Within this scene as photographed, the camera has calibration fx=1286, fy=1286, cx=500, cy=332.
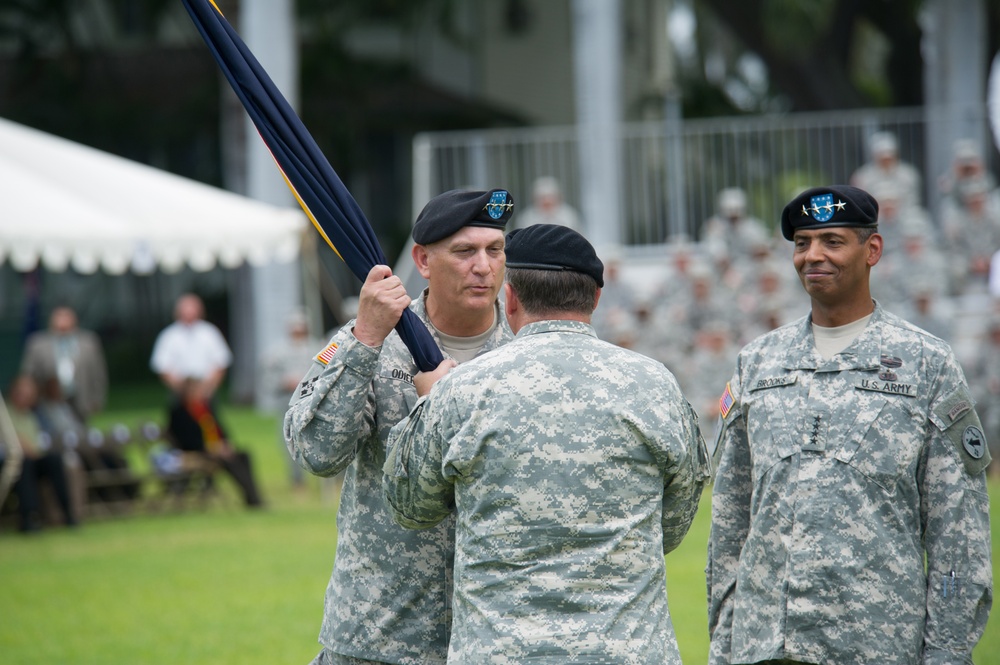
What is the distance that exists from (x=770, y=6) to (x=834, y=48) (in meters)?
5.38

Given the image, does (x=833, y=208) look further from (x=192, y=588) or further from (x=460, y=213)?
(x=192, y=588)

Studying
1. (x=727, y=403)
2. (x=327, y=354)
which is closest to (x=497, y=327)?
(x=327, y=354)

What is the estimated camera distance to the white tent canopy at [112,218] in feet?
41.0

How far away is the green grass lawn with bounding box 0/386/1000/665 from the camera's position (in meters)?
7.71

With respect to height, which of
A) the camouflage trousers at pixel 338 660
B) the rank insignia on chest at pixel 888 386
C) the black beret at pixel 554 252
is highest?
the black beret at pixel 554 252

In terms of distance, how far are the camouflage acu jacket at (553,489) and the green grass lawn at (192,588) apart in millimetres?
4194

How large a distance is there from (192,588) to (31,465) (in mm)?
3436

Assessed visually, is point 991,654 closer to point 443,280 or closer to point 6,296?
point 443,280

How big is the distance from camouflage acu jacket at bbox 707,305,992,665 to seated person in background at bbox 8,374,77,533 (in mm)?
9777

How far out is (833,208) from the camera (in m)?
3.98

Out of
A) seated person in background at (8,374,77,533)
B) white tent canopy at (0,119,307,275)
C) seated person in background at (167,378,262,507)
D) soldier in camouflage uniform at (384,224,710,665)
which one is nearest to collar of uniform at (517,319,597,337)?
soldier in camouflage uniform at (384,224,710,665)

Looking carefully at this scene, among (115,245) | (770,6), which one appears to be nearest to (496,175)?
(770,6)

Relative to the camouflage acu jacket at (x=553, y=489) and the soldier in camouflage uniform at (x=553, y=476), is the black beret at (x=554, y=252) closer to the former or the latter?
the soldier in camouflage uniform at (x=553, y=476)

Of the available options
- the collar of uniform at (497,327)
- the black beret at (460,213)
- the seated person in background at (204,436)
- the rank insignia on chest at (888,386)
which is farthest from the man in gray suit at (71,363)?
the rank insignia on chest at (888,386)
